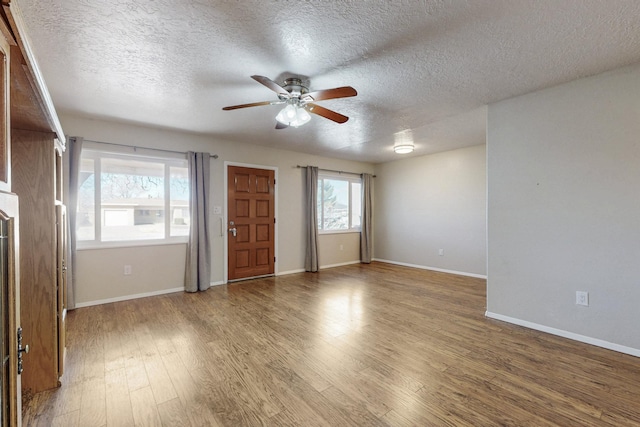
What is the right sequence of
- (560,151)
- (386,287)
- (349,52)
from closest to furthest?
1. (349,52)
2. (560,151)
3. (386,287)

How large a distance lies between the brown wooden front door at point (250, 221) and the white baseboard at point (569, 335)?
3.64 m

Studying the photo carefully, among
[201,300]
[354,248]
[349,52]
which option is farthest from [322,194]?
[349,52]

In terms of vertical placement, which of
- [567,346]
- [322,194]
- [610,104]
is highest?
[610,104]

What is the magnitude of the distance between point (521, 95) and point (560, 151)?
0.72m

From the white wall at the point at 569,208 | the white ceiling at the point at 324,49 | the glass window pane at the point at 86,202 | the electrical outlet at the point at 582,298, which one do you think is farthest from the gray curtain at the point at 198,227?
the electrical outlet at the point at 582,298

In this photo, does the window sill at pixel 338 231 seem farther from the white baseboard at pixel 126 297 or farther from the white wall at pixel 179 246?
the white baseboard at pixel 126 297

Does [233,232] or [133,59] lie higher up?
[133,59]

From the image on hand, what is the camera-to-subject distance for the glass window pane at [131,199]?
3795 millimetres

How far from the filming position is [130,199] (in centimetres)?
395

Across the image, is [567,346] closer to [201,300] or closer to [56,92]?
[201,300]

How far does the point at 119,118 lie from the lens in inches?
143

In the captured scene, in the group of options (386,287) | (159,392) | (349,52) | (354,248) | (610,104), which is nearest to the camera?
(159,392)

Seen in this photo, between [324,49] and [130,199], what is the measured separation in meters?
3.46

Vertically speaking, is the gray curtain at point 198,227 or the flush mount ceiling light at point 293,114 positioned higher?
the flush mount ceiling light at point 293,114
